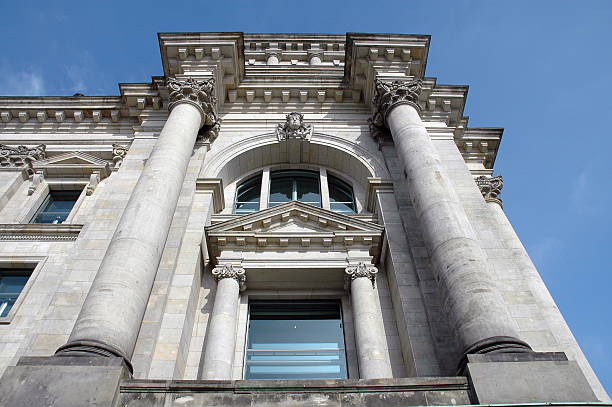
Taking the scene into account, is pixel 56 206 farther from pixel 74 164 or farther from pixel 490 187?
pixel 490 187

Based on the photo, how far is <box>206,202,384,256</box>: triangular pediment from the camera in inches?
535

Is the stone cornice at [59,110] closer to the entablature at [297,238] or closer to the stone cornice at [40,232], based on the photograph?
the stone cornice at [40,232]

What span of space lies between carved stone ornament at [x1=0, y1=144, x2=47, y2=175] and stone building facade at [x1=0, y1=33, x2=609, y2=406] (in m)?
0.07

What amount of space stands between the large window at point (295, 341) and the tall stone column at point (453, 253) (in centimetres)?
347

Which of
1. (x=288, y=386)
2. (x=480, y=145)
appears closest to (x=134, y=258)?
(x=288, y=386)

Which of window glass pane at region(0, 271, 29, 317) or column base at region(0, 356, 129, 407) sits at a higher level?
window glass pane at region(0, 271, 29, 317)

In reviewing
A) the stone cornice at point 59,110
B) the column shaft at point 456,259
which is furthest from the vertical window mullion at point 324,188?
the stone cornice at point 59,110

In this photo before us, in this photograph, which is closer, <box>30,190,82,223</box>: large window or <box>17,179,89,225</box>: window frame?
<box>17,179,89,225</box>: window frame

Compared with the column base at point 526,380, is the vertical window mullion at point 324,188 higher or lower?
higher

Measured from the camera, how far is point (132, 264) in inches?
382

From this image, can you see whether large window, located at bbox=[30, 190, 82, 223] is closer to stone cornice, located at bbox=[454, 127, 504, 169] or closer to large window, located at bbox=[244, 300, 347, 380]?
large window, located at bbox=[244, 300, 347, 380]

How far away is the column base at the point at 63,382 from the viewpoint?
709cm

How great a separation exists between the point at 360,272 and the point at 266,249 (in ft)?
9.13

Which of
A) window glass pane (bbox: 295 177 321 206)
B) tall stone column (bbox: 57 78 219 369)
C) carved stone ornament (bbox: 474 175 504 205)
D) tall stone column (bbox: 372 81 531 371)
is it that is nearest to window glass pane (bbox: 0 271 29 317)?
tall stone column (bbox: 57 78 219 369)
